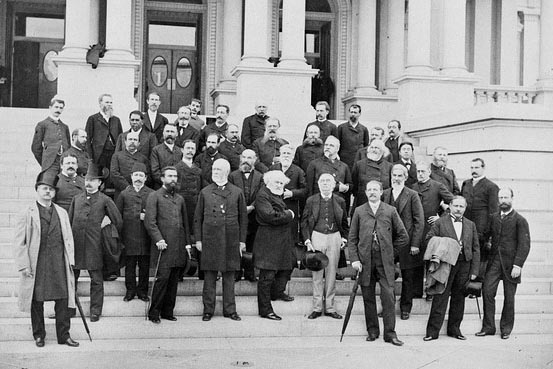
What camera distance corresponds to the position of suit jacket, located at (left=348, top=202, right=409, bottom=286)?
9.60 m

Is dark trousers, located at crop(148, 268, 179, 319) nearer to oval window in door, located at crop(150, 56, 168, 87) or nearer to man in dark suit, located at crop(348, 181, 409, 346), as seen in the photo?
man in dark suit, located at crop(348, 181, 409, 346)

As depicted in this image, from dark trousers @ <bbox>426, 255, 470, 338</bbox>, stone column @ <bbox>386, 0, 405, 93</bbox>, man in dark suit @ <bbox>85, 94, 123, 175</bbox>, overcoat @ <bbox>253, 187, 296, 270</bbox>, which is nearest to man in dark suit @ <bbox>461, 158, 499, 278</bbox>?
dark trousers @ <bbox>426, 255, 470, 338</bbox>

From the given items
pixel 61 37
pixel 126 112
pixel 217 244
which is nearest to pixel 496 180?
pixel 217 244

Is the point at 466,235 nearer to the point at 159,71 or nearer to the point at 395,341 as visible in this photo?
the point at 395,341

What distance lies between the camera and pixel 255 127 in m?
12.4

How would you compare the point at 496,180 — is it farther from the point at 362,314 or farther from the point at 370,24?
the point at 370,24

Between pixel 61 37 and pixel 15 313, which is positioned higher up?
pixel 61 37

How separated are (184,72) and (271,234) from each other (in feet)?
47.3

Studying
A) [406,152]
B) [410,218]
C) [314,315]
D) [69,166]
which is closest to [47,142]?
[69,166]

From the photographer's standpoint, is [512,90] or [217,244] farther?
[512,90]

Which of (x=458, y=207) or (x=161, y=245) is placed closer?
(x=161, y=245)

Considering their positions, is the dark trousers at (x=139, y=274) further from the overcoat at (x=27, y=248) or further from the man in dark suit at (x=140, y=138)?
the man in dark suit at (x=140, y=138)

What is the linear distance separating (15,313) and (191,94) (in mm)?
14562

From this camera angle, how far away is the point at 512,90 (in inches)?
803
